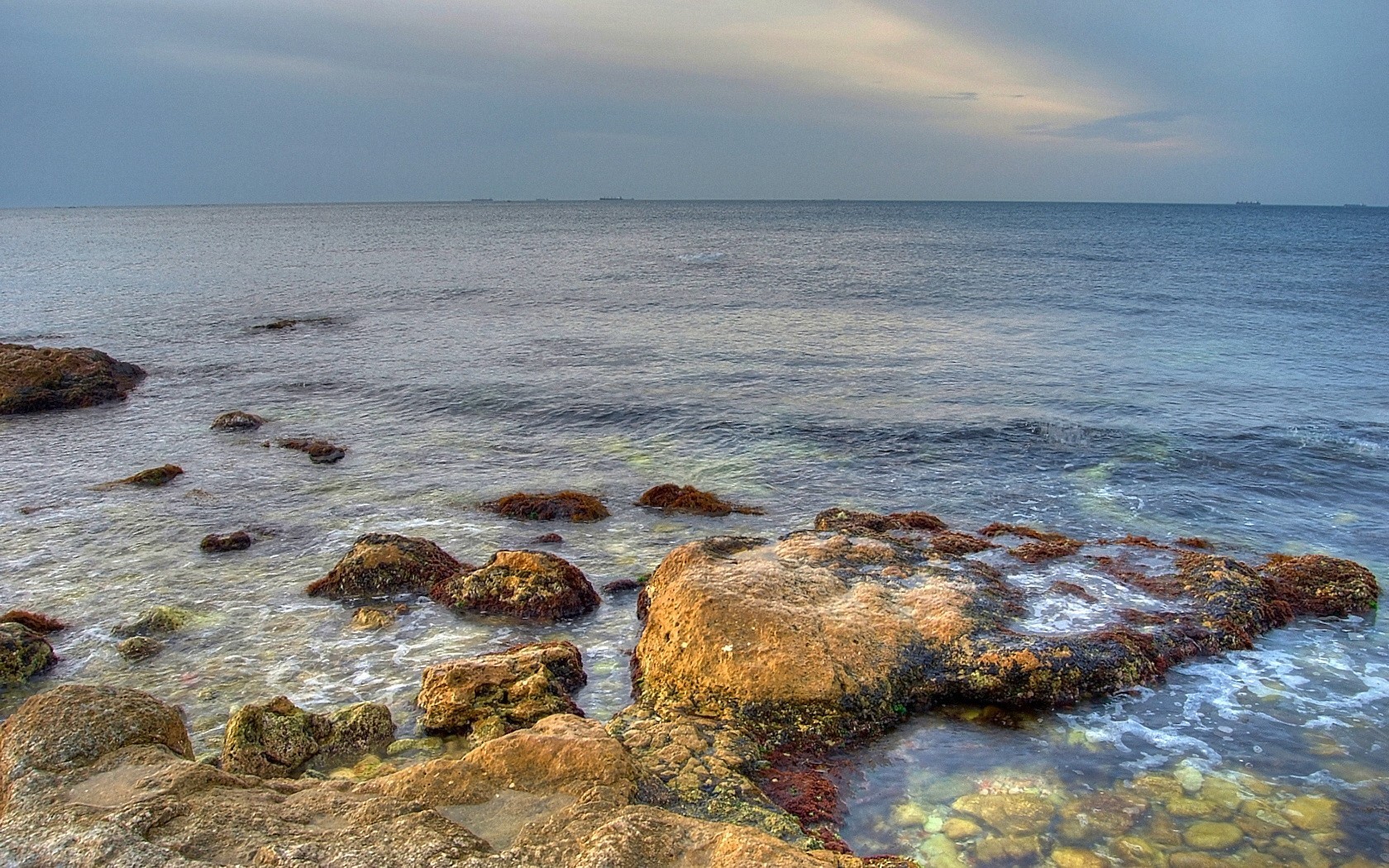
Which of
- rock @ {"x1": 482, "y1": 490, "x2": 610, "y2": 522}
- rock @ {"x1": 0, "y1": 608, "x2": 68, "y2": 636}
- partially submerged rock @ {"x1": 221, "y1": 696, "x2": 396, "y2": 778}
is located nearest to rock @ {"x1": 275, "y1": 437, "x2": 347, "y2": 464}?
rock @ {"x1": 482, "y1": 490, "x2": 610, "y2": 522}

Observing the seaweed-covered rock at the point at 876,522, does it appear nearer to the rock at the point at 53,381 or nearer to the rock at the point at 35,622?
the rock at the point at 35,622

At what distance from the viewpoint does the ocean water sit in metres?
10.3

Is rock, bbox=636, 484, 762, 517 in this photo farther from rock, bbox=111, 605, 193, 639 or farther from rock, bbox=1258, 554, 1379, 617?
rock, bbox=1258, 554, 1379, 617

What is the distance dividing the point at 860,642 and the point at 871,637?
20 centimetres

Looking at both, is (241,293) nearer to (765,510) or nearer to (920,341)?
(920,341)

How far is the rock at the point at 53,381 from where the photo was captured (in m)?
26.8

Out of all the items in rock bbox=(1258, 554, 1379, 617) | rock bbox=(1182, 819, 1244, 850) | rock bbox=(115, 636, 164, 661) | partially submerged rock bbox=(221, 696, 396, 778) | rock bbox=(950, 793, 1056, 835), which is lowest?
rock bbox=(115, 636, 164, 661)

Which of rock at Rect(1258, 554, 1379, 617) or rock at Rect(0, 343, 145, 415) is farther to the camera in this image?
rock at Rect(0, 343, 145, 415)

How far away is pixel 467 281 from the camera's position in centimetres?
6881

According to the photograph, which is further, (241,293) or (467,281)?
(467,281)

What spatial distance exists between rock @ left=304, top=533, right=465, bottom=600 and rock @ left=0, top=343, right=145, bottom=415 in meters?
19.0

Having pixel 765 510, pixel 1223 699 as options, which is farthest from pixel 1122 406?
pixel 1223 699

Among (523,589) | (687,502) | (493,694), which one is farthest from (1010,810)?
(687,502)

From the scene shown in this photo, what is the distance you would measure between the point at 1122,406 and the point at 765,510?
48.5 feet
